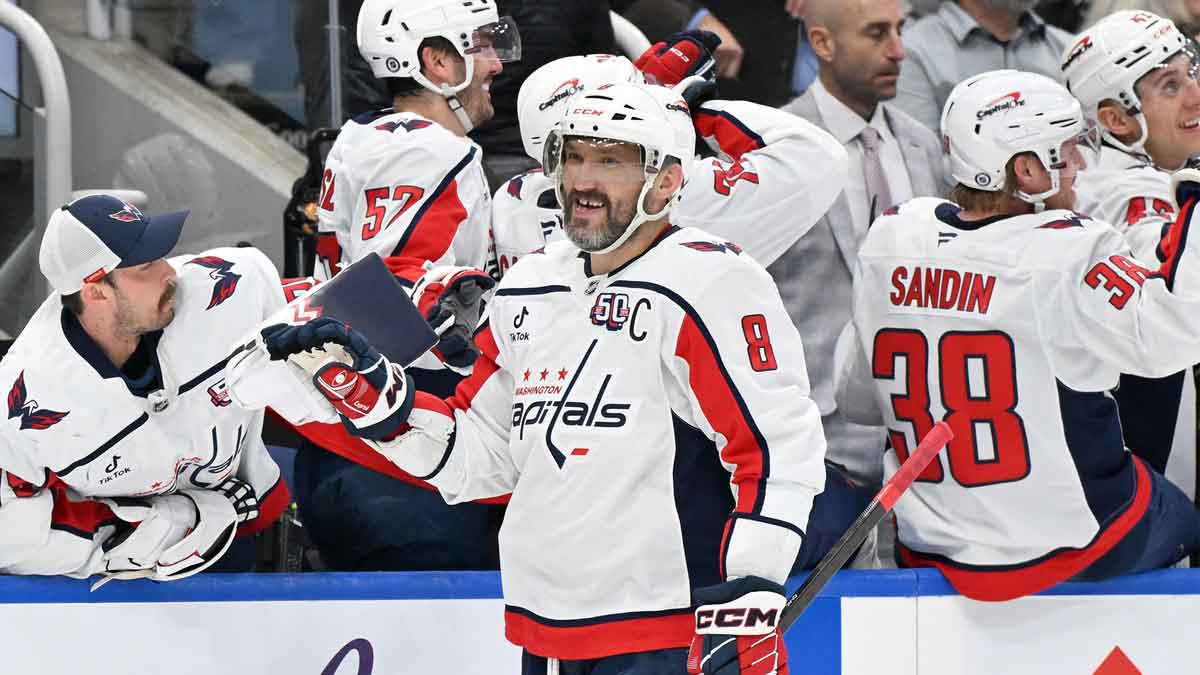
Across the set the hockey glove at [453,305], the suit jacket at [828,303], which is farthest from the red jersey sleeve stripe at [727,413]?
the suit jacket at [828,303]

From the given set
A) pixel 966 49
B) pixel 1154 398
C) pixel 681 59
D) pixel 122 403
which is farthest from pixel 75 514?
pixel 966 49

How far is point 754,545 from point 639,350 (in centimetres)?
37

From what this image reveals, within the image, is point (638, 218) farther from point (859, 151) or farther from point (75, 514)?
point (859, 151)

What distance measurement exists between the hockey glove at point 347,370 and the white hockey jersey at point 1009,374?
1.22 meters

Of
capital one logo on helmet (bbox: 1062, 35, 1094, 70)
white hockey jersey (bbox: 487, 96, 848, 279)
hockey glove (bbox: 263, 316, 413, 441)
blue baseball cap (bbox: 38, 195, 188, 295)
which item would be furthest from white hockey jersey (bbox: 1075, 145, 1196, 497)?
blue baseball cap (bbox: 38, 195, 188, 295)

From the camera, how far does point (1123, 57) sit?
13.6ft

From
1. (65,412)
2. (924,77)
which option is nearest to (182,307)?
(65,412)

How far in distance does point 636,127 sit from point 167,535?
1395mm

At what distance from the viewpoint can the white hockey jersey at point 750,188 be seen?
3.86 meters

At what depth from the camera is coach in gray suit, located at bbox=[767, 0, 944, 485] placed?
173 inches

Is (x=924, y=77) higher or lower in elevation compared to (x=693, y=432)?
lower

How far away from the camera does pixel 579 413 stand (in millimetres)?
2873

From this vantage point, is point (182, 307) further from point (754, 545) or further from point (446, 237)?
point (754, 545)

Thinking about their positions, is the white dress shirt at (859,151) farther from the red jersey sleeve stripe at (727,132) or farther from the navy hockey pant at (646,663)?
the navy hockey pant at (646,663)
